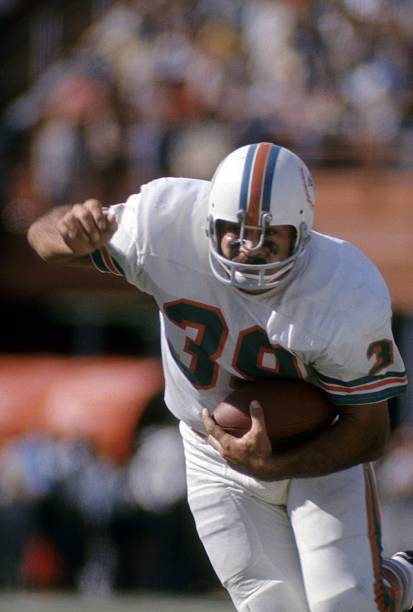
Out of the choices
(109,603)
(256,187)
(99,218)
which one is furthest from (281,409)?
(109,603)

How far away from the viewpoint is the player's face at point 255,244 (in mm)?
3955

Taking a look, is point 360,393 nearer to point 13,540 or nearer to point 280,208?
point 280,208

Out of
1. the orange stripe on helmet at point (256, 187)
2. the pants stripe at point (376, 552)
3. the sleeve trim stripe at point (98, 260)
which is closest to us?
the orange stripe on helmet at point (256, 187)

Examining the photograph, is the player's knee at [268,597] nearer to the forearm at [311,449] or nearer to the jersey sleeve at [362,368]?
the forearm at [311,449]

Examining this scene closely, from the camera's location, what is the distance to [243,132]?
1066 cm

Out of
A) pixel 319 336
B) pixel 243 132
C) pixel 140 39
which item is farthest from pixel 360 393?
pixel 140 39

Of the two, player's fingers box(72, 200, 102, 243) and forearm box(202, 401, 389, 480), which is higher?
player's fingers box(72, 200, 102, 243)

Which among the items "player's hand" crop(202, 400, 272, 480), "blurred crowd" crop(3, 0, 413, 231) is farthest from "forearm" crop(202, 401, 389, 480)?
"blurred crowd" crop(3, 0, 413, 231)

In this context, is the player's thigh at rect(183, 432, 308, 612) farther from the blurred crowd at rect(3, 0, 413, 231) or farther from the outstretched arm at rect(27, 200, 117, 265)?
the blurred crowd at rect(3, 0, 413, 231)

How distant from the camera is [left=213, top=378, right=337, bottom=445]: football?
13.5ft

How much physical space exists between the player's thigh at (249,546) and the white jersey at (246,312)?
28 centimetres

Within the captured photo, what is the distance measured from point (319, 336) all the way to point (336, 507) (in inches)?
23.4

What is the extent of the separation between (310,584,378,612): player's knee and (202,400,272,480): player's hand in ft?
1.36

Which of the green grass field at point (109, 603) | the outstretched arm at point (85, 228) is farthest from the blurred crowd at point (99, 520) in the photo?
the outstretched arm at point (85, 228)
